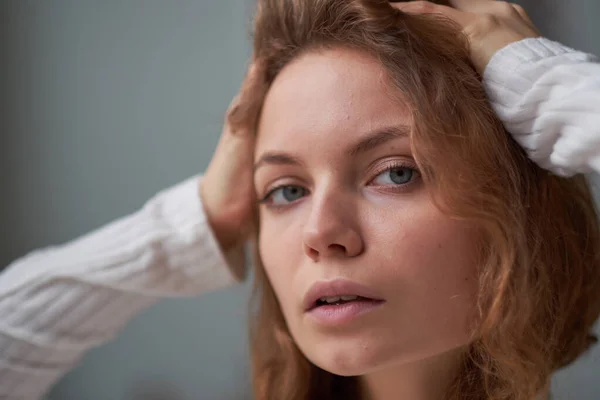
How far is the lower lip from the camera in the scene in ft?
2.66

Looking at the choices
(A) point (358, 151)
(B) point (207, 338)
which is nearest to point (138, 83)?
(B) point (207, 338)

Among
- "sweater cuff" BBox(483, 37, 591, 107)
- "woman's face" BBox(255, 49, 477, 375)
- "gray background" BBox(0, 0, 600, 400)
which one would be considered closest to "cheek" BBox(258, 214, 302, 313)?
"woman's face" BBox(255, 49, 477, 375)

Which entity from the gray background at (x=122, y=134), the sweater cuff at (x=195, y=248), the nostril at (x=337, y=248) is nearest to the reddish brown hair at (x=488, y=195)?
the nostril at (x=337, y=248)

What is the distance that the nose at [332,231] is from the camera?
2.63ft

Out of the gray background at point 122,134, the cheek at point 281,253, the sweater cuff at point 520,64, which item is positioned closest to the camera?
the sweater cuff at point 520,64

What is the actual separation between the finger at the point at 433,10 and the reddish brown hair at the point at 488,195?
0.7 inches

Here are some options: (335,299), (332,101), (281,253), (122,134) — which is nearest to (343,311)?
(335,299)

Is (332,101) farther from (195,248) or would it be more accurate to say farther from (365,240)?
(195,248)

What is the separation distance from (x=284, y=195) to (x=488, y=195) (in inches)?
11.4

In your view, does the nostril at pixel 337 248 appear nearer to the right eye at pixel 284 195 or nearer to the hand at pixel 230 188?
the right eye at pixel 284 195

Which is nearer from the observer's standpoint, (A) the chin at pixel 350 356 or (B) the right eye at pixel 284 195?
(A) the chin at pixel 350 356

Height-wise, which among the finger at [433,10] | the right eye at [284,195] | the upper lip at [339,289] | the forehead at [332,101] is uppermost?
the finger at [433,10]

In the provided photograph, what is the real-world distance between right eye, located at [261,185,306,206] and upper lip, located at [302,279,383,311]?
0.48 feet

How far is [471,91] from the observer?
84 centimetres
